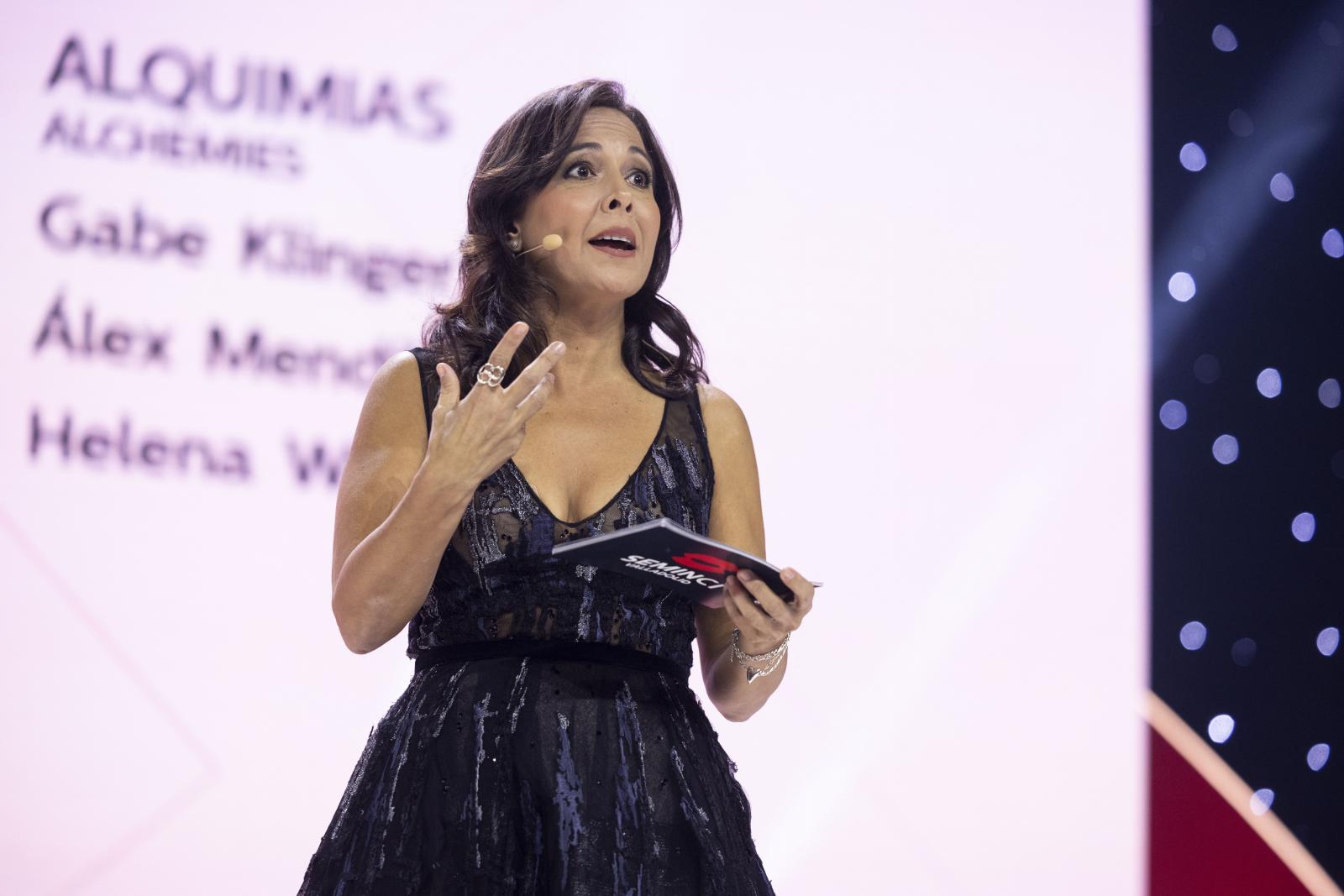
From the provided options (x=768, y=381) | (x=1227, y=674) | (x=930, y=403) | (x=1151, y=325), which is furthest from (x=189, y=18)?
(x=1227, y=674)

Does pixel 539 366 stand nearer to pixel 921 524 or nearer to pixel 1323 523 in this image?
pixel 921 524

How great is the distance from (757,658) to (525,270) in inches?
23.0

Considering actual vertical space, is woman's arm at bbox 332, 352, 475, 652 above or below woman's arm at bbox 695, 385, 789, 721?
above

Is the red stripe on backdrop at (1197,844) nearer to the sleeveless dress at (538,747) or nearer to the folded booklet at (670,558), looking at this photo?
the sleeveless dress at (538,747)

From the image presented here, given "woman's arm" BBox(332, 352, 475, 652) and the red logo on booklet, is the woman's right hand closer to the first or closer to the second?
"woman's arm" BBox(332, 352, 475, 652)

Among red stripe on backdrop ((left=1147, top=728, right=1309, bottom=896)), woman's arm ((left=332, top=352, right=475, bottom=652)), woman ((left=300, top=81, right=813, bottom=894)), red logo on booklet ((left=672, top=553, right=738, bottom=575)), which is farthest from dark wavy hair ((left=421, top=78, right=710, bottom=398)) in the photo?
red stripe on backdrop ((left=1147, top=728, right=1309, bottom=896))

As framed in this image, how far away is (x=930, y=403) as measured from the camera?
3268mm

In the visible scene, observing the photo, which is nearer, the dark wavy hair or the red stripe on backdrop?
the dark wavy hair

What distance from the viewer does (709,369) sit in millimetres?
3127

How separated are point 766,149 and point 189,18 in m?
1.24

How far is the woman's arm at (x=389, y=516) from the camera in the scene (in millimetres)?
1485

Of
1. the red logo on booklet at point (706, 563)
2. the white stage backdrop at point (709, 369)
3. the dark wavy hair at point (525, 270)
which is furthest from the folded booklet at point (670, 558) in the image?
the white stage backdrop at point (709, 369)

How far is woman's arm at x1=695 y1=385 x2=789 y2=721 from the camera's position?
5.95 feet

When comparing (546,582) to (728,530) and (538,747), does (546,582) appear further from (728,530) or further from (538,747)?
(728,530)
